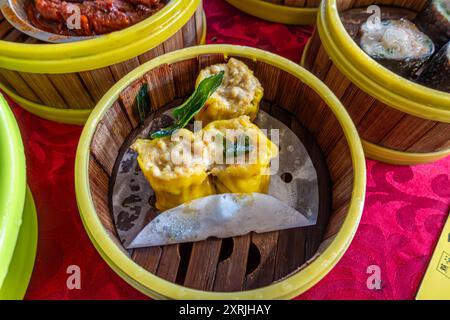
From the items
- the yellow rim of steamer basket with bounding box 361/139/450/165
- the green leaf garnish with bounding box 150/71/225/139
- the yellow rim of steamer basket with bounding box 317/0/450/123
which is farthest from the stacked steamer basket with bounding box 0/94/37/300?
the yellow rim of steamer basket with bounding box 361/139/450/165

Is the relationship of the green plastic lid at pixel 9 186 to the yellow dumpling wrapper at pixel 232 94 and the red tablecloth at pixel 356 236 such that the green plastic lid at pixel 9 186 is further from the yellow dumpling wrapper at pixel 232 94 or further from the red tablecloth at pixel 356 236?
the yellow dumpling wrapper at pixel 232 94

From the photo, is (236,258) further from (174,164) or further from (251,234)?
(174,164)

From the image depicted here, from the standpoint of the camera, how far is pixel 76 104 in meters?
1.40

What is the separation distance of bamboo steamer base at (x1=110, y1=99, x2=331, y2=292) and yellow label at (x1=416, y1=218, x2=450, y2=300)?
1.34ft

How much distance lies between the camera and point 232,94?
1.19 m

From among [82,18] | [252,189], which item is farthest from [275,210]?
[82,18]

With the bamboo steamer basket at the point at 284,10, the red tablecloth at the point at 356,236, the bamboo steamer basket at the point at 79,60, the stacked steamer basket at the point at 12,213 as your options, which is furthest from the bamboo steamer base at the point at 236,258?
the bamboo steamer basket at the point at 284,10

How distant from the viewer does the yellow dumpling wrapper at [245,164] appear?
3.47ft

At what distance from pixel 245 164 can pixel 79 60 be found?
64 cm

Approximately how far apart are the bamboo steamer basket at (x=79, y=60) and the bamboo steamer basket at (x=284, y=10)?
43 cm

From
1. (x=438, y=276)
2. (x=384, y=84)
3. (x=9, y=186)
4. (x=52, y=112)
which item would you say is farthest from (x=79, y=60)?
(x=438, y=276)

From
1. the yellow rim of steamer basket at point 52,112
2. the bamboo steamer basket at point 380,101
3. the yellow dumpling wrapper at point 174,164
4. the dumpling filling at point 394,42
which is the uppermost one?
the dumpling filling at point 394,42

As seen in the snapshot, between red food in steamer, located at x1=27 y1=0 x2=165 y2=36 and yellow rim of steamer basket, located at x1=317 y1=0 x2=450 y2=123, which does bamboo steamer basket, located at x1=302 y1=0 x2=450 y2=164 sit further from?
red food in steamer, located at x1=27 y1=0 x2=165 y2=36

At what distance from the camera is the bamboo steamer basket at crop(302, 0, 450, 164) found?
3.71 feet
